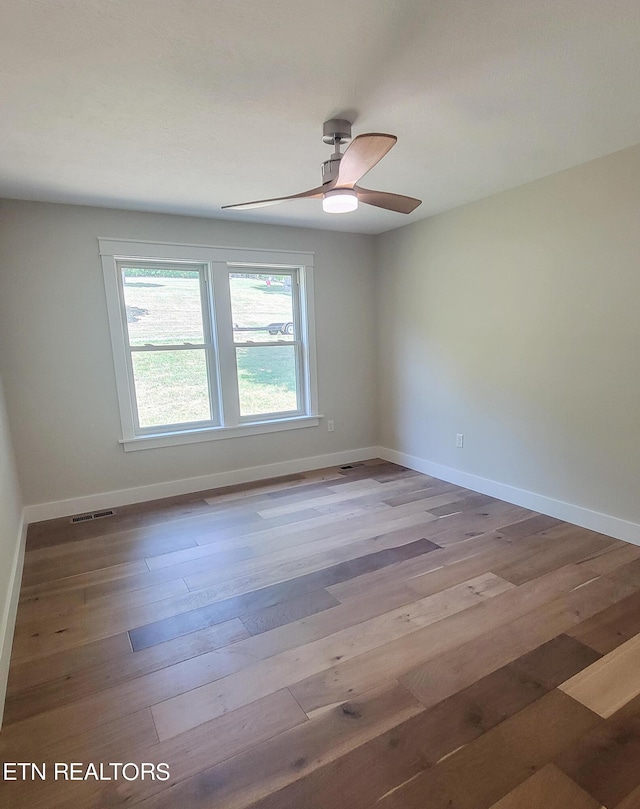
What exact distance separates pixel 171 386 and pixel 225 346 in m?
0.60

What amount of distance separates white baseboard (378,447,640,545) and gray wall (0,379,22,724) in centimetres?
330

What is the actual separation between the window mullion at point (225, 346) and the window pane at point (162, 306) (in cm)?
17

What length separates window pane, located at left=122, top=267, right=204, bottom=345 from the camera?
12.0ft

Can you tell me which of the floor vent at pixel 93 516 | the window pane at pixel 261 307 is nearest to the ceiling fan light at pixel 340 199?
the window pane at pixel 261 307

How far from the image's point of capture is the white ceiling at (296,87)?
56.3 inches

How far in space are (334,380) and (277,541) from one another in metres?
2.08

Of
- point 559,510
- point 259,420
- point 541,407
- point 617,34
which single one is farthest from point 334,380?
point 617,34

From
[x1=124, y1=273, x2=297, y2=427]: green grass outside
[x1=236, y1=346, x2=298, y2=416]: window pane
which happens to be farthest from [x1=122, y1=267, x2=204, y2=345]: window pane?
[x1=236, y1=346, x2=298, y2=416]: window pane

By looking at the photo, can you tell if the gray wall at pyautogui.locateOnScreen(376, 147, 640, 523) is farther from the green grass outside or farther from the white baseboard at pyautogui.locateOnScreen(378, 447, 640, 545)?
the green grass outside

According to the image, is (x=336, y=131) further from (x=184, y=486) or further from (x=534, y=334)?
(x=184, y=486)

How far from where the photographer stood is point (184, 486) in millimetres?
3951

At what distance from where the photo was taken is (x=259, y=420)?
14.1ft

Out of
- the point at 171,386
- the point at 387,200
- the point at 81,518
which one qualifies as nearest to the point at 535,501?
the point at 387,200

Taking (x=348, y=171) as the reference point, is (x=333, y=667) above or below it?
below
